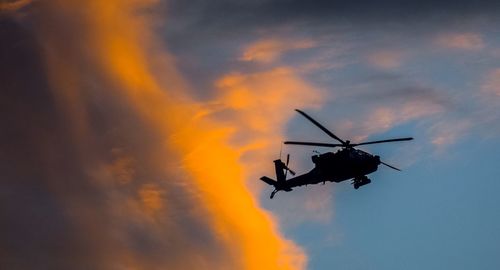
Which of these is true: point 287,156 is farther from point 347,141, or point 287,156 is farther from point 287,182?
point 347,141

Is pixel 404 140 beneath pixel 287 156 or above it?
beneath

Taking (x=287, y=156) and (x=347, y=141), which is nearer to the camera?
(x=347, y=141)

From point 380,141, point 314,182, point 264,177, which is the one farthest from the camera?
point 264,177

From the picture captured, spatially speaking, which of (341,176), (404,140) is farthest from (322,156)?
(404,140)

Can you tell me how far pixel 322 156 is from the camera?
92.4 meters

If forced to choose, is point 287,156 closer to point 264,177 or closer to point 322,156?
point 264,177

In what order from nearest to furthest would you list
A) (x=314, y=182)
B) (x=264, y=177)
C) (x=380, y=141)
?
(x=380, y=141), (x=314, y=182), (x=264, y=177)

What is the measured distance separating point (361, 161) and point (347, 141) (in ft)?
9.26

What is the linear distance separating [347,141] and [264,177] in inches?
551

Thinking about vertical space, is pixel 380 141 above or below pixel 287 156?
below

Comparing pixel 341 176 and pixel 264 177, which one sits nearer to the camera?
pixel 341 176

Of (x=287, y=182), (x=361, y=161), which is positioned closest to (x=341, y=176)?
(x=361, y=161)

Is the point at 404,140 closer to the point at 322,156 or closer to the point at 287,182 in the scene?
the point at 322,156

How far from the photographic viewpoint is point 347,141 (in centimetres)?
9231
